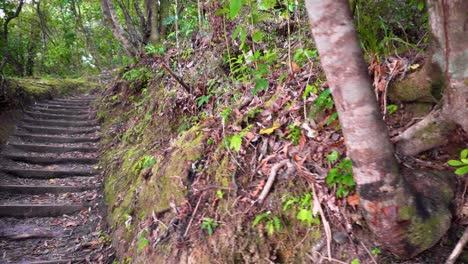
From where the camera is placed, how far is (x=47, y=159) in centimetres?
682

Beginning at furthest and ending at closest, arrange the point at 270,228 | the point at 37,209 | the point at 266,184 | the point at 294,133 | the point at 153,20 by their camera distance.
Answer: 1. the point at 153,20
2. the point at 37,209
3. the point at 294,133
4. the point at 266,184
5. the point at 270,228

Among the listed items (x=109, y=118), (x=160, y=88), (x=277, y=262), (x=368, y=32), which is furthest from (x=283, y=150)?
(x=109, y=118)

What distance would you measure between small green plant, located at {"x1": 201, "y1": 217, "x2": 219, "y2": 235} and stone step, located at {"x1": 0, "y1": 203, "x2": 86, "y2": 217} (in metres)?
3.47

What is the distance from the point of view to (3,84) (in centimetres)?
A: 782

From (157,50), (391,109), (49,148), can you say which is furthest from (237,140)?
(49,148)

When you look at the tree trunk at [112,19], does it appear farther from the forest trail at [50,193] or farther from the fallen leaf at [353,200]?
the fallen leaf at [353,200]

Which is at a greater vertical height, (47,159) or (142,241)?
(47,159)

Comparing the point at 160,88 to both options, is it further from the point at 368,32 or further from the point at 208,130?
the point at 368,32

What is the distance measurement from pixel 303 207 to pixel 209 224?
82 centimetres

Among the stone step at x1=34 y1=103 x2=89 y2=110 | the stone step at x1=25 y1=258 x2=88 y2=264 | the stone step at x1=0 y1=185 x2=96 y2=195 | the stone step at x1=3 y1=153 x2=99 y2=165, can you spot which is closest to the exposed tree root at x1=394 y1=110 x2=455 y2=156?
the stone step at x1=25 y1=258 x2=88 y2=264

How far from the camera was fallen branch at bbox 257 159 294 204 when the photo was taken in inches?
106

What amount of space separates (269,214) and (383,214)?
903 millimetres

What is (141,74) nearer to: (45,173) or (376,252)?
(45,173)

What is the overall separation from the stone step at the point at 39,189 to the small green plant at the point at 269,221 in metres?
4.45
